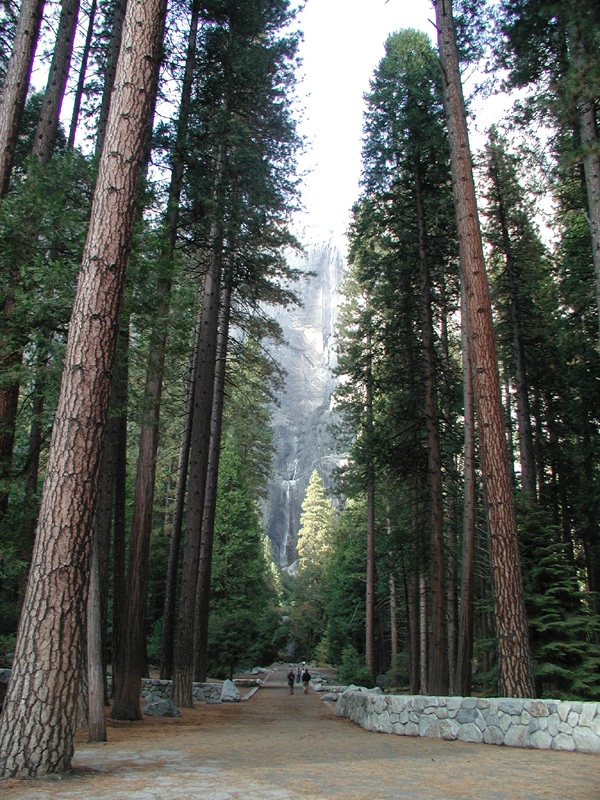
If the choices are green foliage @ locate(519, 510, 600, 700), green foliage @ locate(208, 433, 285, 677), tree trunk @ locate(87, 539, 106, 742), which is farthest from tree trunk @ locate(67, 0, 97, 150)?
green foliage @ locate(208, 433, 285, 677)

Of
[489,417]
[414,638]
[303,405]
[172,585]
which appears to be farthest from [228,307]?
[303,405]

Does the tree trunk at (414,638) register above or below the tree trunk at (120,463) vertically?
below

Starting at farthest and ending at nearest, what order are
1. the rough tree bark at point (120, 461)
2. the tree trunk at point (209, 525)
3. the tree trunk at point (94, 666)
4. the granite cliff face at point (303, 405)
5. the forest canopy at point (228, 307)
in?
the granite cliff face at point (303, 405) → the tree trunk at point (209, 525) → the rough tree bark at point (120, 461) → the tree trunk at point (94, 666) → the forest canopy at point (228, 307)

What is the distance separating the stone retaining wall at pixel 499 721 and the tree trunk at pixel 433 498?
8.68ft

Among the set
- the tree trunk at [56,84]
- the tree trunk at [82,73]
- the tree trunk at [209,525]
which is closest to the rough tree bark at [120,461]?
the tree trunk at [56,84]

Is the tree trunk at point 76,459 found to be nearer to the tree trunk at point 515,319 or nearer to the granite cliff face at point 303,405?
the tree trunk at point 515,319

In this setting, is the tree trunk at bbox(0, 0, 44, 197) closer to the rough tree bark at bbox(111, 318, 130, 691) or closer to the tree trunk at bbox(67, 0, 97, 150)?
the tree trunk at bbox(67, 0, 97, 150)

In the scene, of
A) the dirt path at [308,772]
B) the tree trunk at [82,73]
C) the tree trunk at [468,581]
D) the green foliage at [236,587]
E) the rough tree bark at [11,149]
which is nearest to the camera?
the dirt path at [308,772]

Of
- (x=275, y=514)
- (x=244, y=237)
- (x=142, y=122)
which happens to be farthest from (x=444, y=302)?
(x=275, y=514)

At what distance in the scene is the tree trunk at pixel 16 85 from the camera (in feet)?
24.3

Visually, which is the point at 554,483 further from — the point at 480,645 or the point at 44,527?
the point at 44,527

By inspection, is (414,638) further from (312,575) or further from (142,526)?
(312,575)

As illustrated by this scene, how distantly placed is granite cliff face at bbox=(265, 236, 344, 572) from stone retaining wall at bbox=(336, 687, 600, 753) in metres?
59.6

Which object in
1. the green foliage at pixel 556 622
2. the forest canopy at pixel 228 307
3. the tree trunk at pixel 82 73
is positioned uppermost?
the tree trunk at pixel 82 73
